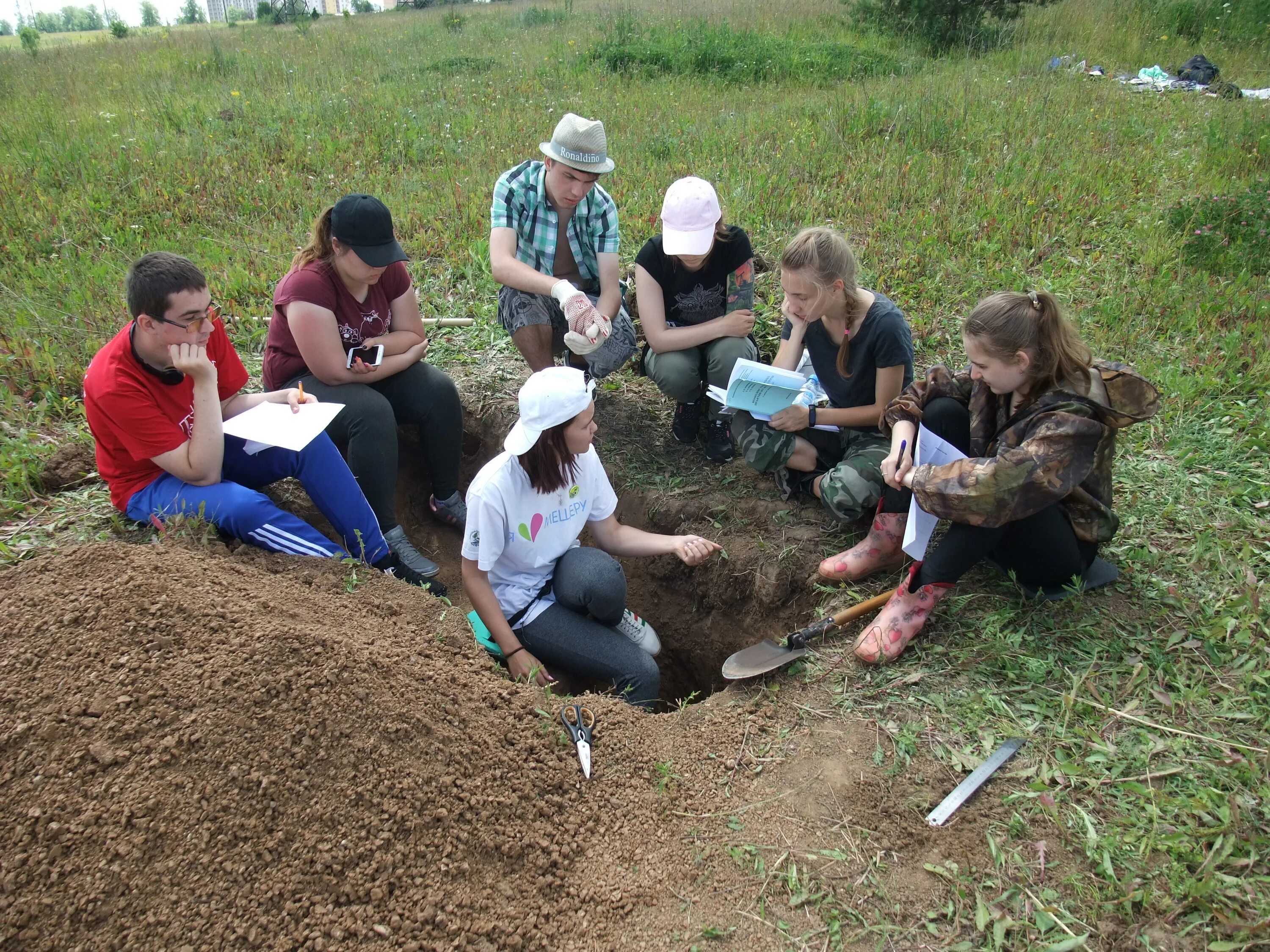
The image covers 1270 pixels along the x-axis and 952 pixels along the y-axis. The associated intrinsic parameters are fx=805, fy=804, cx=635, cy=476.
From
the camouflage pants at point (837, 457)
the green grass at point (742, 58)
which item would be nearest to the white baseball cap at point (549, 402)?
the camouflage pants at point (837, 457)

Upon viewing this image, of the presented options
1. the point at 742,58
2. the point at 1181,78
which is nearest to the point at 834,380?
the point at 742,58

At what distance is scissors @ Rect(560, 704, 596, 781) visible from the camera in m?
2.51

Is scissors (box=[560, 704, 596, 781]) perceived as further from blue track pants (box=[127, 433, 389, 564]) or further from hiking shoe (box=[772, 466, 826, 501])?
hiking shoe (box=[772, 466, 826, 501])

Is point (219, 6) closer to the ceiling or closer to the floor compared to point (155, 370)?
closer to the ceiling

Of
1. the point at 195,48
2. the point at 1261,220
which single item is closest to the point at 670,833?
the point at 1261,220

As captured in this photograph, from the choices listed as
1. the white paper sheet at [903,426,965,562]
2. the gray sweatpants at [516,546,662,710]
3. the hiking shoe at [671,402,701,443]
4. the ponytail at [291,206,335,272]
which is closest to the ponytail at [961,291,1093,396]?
the white paper sheet at [903,426,965,562]

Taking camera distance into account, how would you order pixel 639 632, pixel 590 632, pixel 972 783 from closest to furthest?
pixel 972 783 < pixel 590 632 < pixel 639 632

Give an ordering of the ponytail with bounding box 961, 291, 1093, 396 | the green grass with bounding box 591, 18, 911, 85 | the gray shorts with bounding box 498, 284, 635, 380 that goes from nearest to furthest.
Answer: the ponytail with bounding box 961, 291, 1093, 396 → the gray shorts with bounding box 498, 284, 635, 380 → the green grass with bounding box 591, 18, 911, 85

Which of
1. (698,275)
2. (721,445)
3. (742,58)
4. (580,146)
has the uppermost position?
(742,58)

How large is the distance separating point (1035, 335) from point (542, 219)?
8.02ft

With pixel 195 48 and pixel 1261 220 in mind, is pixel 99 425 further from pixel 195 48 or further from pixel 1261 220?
pixel 195 48

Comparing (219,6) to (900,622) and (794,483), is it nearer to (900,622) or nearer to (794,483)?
(794,483)

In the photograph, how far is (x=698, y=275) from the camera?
3.98 meters

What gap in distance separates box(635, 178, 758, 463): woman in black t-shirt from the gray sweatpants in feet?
4.23
